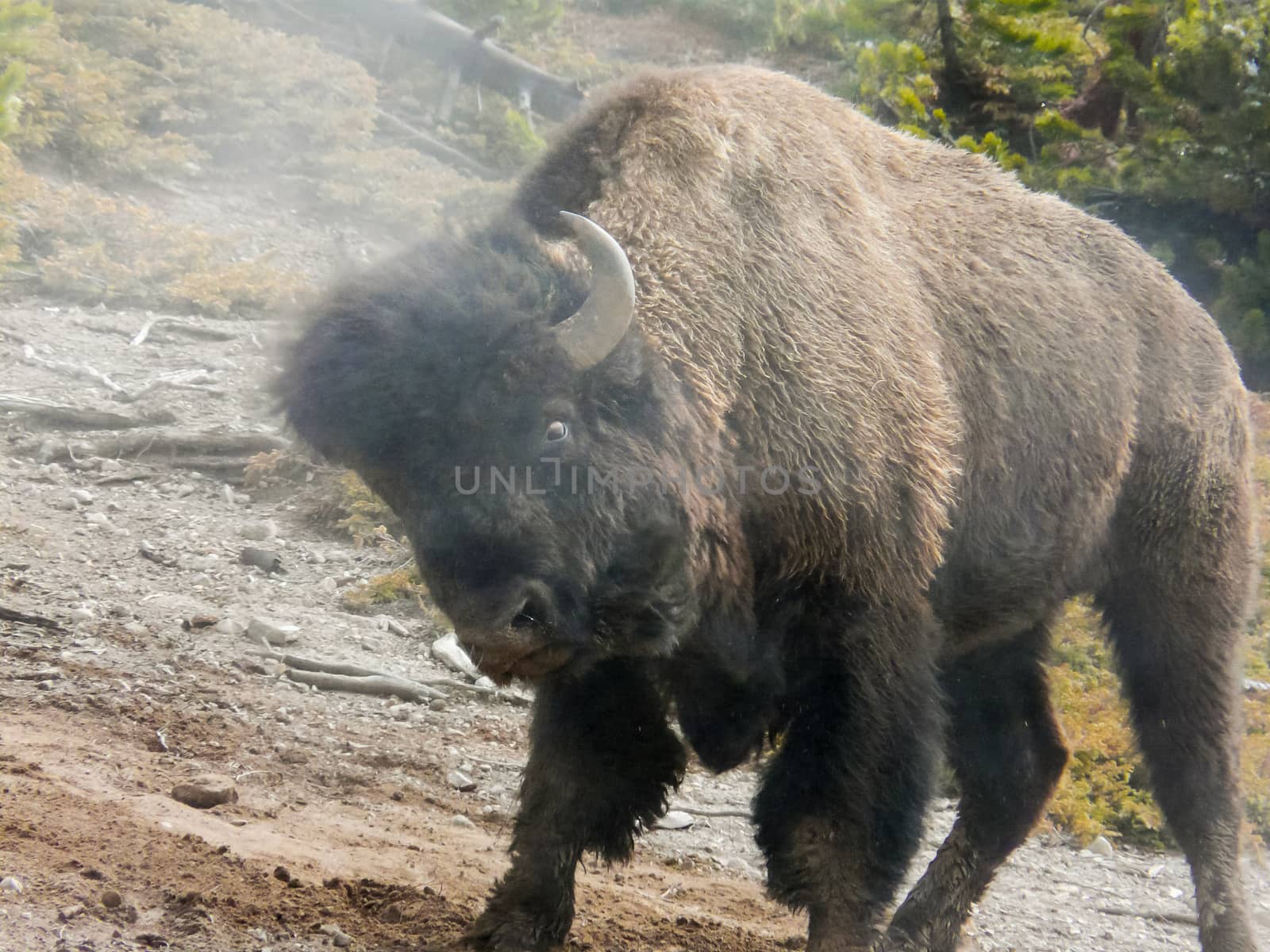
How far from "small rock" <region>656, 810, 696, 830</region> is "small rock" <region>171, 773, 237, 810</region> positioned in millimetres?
2175

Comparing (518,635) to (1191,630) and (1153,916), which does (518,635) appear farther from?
(1153,916)

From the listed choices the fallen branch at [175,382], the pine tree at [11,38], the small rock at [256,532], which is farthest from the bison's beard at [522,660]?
the fallen branch at [175,382]

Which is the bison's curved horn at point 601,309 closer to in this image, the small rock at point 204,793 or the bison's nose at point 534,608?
the bison's nose at point 534,608

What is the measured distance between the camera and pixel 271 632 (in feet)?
19.7

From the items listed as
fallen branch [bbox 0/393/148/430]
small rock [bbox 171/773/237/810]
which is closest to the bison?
small rock [bbox 171/773/237/810]

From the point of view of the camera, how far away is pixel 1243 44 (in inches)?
327

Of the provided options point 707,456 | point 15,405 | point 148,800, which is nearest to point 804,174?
point 707,456

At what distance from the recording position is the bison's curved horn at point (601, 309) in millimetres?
3094

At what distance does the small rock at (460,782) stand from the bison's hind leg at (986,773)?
6.23 ft

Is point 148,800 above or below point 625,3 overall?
below

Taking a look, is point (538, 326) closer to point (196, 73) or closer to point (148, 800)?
point (148, 800)

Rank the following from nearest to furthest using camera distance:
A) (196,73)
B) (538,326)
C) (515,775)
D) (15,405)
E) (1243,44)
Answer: (538,326) → (515,775) → (15,405) → (1243,44) → (196,73)

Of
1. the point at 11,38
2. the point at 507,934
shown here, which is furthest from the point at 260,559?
the point at 507,934

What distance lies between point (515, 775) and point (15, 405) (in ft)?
14.6
